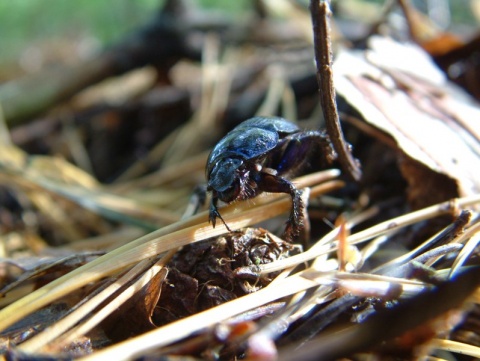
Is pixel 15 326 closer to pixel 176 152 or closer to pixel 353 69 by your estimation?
pixel 353 69

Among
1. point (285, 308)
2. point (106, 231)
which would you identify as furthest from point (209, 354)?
point (106, 231)

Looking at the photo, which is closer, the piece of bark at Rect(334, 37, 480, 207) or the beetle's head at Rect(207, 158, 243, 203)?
the beetle's head at Rect(207, 158, 243, 203)

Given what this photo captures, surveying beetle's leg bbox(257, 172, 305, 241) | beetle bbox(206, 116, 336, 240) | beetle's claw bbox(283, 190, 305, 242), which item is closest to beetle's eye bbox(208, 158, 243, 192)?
beetle bbox(206, 116, 336, 240)

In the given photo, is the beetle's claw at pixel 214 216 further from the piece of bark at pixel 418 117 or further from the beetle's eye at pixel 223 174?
the piece of bark at pixel 418 117

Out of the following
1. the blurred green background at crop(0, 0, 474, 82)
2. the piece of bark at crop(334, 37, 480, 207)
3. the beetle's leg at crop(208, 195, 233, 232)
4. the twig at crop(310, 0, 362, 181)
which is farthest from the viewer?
the blurred green background at crop(0, 0, 474, 82)

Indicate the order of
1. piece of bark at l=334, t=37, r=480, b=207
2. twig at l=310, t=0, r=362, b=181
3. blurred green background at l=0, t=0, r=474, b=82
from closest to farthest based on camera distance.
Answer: twig at l=310, t=0, r=362, b=181, piece of bark at l=334, t=37, r=480, b=207, blurred green background at l=0, t=0, r=474, b=82

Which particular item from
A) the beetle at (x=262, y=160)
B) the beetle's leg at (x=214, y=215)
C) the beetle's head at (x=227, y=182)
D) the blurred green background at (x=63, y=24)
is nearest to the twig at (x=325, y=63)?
the beetle at (x=262, y=160)

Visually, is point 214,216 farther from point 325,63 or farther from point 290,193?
point 325,63

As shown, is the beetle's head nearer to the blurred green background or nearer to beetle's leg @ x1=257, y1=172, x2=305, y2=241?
beetle's leg @ x1=257, y1=172, x2=305, y2=241
